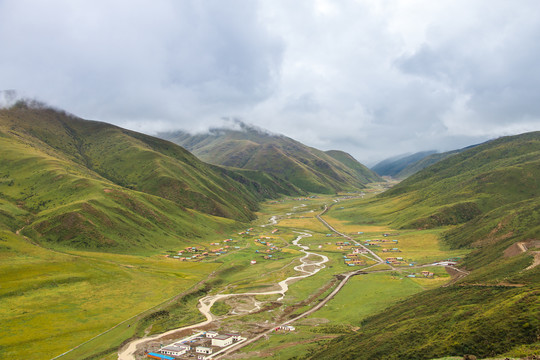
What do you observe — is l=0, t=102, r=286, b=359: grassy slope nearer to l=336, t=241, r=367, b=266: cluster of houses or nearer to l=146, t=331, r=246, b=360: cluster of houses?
l=146, t=331, r=246, b=360: cluster of houses

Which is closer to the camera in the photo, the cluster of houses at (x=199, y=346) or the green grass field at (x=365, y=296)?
the cluster of houses at (x=199, y=346)

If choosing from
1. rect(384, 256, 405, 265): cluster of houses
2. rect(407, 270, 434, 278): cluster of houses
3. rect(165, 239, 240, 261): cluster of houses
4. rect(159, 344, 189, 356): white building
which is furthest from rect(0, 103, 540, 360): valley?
rect(159, 344, 189, 356): white building

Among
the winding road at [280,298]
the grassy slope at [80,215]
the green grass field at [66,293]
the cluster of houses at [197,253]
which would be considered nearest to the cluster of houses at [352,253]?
the winding road at [280,298]

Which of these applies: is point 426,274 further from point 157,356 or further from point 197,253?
point 197,253

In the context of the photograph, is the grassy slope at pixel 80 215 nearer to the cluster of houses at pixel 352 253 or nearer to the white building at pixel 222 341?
the cluster of houses at pixel 352 253

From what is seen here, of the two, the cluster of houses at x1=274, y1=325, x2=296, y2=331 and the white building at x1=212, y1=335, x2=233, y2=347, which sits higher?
the white building at x1=212, y1=335, x2=233, y2=347

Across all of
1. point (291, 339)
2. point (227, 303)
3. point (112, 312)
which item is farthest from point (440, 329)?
point (112, 312)

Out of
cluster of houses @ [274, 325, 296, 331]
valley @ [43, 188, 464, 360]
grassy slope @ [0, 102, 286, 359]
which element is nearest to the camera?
valley @ [43, 188, 464, 360]

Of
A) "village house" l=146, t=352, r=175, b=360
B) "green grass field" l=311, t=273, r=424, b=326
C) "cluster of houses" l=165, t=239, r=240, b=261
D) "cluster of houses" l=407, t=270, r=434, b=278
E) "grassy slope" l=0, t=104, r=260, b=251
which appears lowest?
"green grass field" l=311, t=273, r=424, b=326

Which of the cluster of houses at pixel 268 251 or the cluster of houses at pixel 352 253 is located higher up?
the cluster of houses at pixel 268 251
